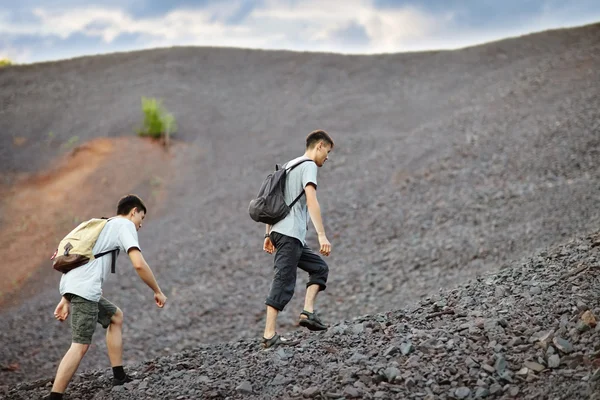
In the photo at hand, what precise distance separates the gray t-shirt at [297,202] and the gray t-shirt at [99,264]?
1.29 metres

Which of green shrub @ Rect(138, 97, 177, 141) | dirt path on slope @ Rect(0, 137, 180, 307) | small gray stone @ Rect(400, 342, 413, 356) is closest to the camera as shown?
small gray stone @ Rect(400, 342, 413, 356)

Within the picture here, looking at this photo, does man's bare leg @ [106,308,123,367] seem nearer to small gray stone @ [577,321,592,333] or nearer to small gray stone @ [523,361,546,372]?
small gray stone @ [523,361,546,372]

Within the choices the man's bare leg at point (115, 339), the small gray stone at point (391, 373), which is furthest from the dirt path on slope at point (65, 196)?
the small gray stone at point (391, 373)

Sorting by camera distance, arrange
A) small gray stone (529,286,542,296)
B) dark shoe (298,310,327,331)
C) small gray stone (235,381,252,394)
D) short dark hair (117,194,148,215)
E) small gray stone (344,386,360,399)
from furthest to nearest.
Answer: dark shoe (298,310,327,331) < small gray stone (529,286,542,296) < short dark hair (117,194,148,215) < small gray stone (235,381,252,394) < small gray stone (344,386,360,399)

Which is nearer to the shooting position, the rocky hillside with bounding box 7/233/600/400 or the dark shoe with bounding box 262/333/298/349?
the rocky hillside with bounding box 7/233/600/400

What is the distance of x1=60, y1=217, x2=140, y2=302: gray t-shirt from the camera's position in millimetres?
4906

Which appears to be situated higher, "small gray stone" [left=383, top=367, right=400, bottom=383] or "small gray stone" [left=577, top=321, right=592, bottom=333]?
"small gray stone" [left=577, top=321, right=592, bottom=333]

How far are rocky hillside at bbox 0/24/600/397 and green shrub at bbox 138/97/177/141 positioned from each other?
0.62 metres

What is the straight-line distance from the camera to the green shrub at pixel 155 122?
69.3 ft

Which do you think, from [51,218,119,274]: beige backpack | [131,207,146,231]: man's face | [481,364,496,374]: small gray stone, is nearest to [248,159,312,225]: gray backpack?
[131,207,146,231]: man's face

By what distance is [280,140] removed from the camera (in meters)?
21.2

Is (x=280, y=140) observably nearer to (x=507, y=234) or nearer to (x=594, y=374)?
(x=507, y=234)

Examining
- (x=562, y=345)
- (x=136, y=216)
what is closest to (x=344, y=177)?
(x=136, y=216)

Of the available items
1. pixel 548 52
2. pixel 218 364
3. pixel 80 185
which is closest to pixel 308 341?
pixel 218 364
